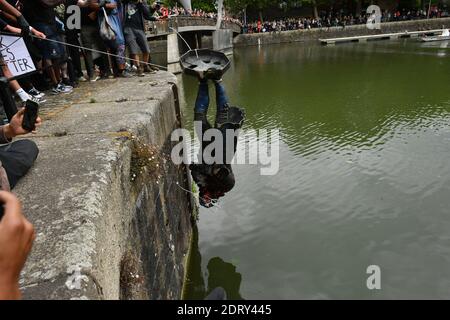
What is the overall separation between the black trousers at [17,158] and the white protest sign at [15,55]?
2476 mm

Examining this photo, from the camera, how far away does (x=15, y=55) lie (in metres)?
5.22

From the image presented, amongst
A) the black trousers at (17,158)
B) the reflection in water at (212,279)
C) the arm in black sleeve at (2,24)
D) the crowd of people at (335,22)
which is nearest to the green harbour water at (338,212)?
the reflection in water at (212,279)

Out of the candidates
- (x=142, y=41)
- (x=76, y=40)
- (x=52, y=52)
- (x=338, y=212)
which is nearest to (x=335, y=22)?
(x=142, y=41)

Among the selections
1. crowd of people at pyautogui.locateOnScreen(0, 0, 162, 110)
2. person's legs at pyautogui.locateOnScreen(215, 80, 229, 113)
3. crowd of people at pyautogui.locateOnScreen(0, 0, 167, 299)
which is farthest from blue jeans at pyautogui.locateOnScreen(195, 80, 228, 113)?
crowd of people at pyautogui.locateOnScreen(0, 0, 167, 299)

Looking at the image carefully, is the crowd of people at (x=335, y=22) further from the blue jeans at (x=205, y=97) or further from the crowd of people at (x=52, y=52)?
the blue jeans at (x=205, y=97)

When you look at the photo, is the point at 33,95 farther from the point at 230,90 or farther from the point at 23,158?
the point at 230,90

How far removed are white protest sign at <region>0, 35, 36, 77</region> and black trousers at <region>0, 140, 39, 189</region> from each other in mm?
2476

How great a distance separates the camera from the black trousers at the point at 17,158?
2.91 metres

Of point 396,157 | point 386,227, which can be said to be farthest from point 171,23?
point 386,227

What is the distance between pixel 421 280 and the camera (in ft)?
18.4

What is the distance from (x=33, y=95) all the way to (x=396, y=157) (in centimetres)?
781

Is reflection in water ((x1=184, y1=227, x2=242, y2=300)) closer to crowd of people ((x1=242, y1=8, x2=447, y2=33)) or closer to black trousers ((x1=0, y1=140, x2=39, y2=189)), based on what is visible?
black trousers ((x1=0, y1=140, x2=39, y2=189))

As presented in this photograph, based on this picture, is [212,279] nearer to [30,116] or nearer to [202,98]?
[202,98]

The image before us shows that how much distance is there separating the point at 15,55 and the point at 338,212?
19.3ft
